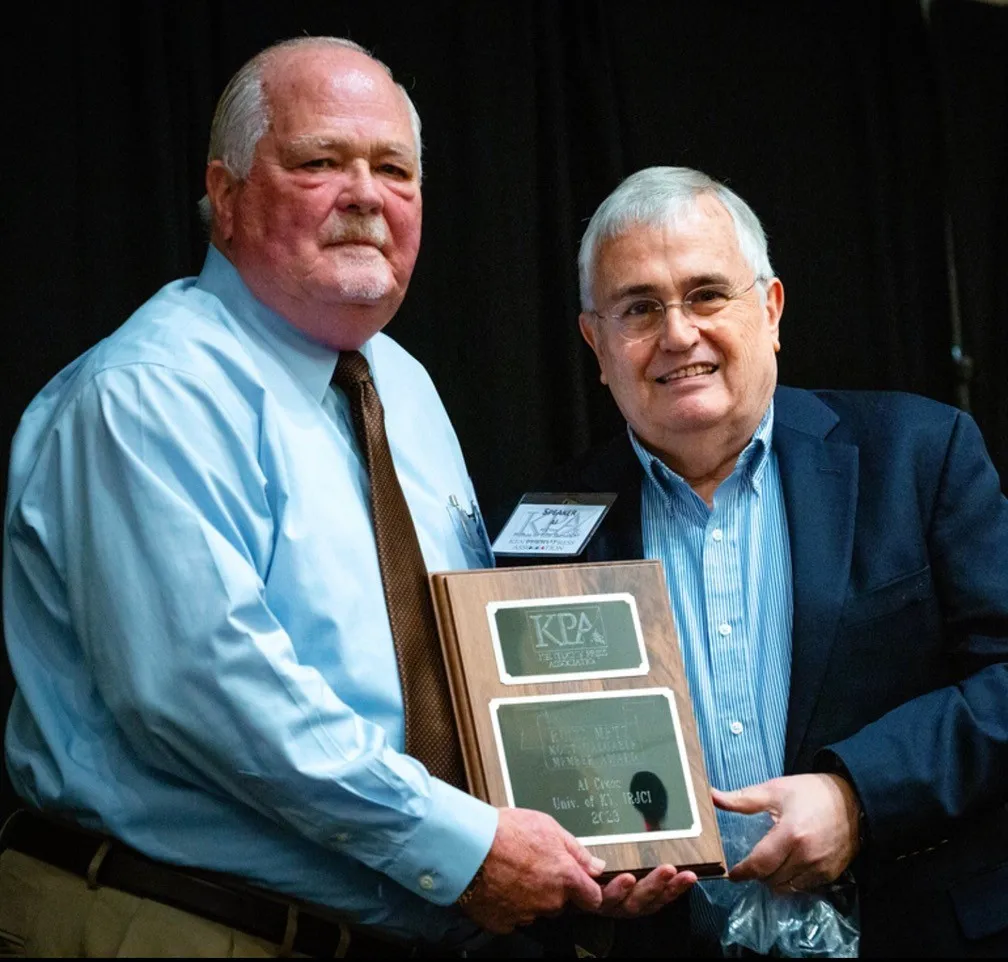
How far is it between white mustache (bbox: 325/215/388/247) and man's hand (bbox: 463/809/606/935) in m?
0.93

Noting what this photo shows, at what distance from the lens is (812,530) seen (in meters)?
2.49

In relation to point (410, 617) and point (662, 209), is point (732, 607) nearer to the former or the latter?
point (410, 617)

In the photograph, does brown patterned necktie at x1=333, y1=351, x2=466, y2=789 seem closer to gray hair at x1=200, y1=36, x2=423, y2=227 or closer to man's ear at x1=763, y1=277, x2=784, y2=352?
gray hair at x1=200, y1=36, x2=423, y2=227

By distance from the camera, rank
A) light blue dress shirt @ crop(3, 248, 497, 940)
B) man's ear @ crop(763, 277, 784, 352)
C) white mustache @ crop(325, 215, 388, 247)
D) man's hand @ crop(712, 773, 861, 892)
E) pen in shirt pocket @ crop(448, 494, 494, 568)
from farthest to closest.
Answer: man's ear @ crop(763, 277, 784, 352)
pen in shirt pocket @ crop(448, 494, 494, 568)
white mustache @ crop(325, 215, 388, 247)
man's hand @ crop(712, 773, 861, 892)
light blue dress shirt @ crop(3, 248, 497, 940)

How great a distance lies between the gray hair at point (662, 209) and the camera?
2.63 meters

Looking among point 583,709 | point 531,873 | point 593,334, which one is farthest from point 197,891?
point 593,334

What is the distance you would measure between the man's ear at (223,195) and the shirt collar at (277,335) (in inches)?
2.8

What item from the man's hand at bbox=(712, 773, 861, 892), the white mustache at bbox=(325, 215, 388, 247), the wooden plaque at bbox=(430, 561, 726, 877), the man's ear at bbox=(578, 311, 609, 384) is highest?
the white mustache at bbox=(325, 215, 388, 247)

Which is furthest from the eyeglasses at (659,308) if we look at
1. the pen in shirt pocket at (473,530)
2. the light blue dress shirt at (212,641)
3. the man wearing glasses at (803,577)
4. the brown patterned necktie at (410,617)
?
the light blue dress shirt at (212,641)

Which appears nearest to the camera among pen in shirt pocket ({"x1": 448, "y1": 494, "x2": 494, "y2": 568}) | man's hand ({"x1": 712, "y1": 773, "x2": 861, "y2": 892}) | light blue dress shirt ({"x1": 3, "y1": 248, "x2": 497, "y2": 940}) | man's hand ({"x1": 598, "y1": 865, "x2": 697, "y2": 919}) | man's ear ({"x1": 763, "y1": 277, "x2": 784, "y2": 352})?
light blue dress shirt ({"x1": 3, "y1": 248, "x2": 497, "y2": 940})

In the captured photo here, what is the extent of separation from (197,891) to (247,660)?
36 cm

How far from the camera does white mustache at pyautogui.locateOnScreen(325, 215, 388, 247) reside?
7.68 ft

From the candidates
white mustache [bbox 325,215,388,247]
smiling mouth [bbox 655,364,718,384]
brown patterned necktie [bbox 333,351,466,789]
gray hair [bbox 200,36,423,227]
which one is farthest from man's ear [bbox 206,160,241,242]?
smiling mouth [bbox 655,364,718,384]

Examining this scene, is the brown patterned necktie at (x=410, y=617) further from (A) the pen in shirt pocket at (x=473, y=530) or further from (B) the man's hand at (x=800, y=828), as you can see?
(B) the man's hand at (x=800, y=828)
